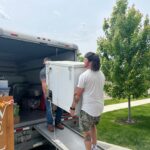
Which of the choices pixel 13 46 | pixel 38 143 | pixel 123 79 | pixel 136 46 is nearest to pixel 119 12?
pixel 136 46

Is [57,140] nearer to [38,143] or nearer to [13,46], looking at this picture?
[38,143]

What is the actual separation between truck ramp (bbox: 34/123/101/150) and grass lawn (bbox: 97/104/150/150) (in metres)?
1.82

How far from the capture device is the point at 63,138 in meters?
5.35

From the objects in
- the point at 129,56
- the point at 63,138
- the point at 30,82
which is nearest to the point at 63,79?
the point at 63,138

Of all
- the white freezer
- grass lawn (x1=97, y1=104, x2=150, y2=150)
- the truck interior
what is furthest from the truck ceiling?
grass lawn (x1=97, y1=104, x2=150, y2=150)

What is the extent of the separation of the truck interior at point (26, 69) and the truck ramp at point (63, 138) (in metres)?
0.83

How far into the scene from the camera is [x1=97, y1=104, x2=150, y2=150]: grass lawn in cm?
697

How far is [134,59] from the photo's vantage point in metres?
9.09

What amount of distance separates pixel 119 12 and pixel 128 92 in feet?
9.28

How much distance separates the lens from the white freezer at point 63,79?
4695mm

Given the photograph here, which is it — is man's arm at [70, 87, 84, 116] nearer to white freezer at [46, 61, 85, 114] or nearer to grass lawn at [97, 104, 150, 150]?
white freezer at [46, 61, 85, 114]

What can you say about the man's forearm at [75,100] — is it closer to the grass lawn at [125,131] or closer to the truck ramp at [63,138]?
the truck ramp at [63,138]

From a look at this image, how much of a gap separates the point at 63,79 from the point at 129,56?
4.89 meters

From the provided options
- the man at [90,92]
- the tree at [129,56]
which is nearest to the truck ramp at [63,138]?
the man at [90,92]
